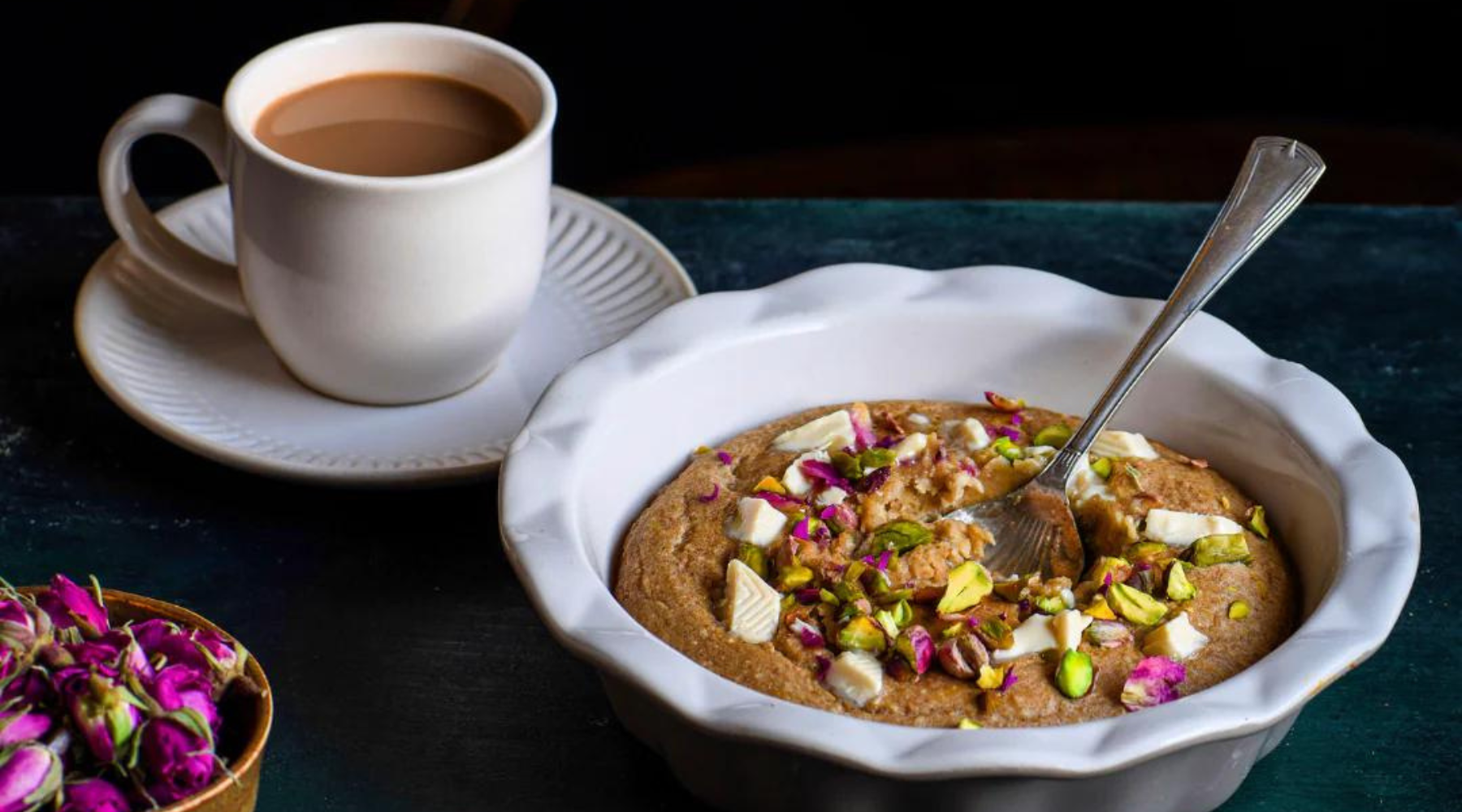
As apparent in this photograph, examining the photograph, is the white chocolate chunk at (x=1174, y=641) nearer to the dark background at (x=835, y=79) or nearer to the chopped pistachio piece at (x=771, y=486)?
the chopped pistachio piece at (x=771, y=486)

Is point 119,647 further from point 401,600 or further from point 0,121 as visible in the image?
point 0,121

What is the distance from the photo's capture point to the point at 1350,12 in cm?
292

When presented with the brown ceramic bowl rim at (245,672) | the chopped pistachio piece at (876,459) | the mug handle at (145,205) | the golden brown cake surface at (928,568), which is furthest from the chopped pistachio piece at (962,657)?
the mug handle at (145,205)

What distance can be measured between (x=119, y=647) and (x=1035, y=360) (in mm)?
763

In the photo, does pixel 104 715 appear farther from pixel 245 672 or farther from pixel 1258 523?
pixel 1258 523

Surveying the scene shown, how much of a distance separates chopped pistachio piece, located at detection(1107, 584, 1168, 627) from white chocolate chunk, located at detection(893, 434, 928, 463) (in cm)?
21

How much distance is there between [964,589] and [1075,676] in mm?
108

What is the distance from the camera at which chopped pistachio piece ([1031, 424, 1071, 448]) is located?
4.60 feet

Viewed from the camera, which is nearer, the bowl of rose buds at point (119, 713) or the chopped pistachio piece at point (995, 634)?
the bowl of rose buds at point (119, 713)

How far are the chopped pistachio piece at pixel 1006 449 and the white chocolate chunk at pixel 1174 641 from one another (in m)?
0.22

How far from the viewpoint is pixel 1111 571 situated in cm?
124

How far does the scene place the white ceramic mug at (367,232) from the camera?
1447mm

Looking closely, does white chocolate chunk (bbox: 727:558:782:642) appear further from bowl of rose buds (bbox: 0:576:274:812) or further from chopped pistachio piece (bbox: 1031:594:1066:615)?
bowl of rose buds (bbox: 0:576:274:812)

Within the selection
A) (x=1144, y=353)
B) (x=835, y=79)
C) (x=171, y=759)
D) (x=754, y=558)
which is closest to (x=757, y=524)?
(x=754, y=558)
